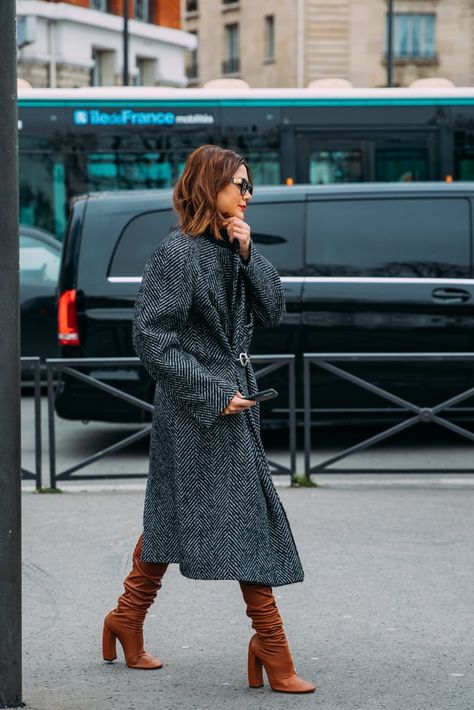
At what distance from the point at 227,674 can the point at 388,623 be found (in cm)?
87

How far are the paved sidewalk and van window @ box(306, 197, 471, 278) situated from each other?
2.17 metres

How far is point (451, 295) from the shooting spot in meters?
9.23

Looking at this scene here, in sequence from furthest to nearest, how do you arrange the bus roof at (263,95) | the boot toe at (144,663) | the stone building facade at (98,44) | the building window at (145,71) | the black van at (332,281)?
the building window at (145,71) < the stone building facade at (98,44) < the bus roof at (263,95) < the black van at (332,281) < the boot toe at (144,663)

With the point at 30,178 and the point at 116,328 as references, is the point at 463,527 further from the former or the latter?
the point at 30,178

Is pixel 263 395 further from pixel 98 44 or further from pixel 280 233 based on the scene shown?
pixel 98 44

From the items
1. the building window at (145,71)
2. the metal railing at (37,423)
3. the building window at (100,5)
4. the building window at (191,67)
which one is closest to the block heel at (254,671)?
the metal railing at (37,423)

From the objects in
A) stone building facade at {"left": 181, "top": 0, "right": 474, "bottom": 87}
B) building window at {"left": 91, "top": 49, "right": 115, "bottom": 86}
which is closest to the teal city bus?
building window at {"left": 91, "top": 49, "right": 115, "bottom": 86}

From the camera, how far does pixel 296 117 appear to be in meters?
15.6

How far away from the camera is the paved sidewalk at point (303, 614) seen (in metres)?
4.34

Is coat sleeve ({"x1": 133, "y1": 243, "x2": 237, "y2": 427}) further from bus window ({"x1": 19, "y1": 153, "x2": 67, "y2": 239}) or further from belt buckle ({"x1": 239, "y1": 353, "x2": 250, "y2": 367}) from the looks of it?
bus window ({"x1": 19, "y1": 153, "x2": 67, "y2": 239})

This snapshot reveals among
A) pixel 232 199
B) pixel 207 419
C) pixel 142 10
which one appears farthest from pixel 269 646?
pixel 142 10

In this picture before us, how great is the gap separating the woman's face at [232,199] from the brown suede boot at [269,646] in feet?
3.93

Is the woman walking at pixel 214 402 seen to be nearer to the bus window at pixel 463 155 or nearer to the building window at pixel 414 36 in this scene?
the bus window at pixel 463 155

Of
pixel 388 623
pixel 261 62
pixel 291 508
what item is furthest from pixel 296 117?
pixel 261 62
